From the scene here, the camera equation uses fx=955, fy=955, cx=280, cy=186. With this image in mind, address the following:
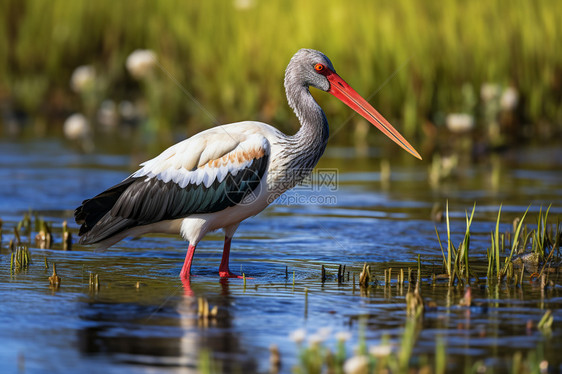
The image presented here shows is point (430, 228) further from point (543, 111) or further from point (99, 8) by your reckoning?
point (99, 8)

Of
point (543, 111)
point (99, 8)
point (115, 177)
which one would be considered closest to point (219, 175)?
point (115, 177)

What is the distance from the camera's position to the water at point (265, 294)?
4.61m

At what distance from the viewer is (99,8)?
61.9 feet

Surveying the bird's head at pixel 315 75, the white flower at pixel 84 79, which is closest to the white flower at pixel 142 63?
the white flower at pixel 84 79

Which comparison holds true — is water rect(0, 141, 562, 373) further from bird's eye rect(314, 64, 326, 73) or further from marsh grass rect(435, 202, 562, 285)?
bird's eye rect(314, 64, 326, 73)

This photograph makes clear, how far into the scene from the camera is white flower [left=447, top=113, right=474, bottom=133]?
1319cm

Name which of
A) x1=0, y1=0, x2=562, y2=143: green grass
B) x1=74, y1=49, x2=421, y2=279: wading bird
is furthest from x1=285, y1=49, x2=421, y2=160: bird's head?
x1=0, y1=0, x2=562, y2=143: green grass

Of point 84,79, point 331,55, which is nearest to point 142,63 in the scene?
point 84,79

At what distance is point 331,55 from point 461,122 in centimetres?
241

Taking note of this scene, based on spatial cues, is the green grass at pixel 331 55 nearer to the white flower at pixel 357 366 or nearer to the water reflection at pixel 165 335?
the water reflection at pixel 165 335

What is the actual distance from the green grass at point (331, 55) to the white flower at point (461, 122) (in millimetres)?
183

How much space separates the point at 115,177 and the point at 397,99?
4.63 meters

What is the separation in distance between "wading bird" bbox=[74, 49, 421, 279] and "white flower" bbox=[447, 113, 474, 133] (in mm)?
6536

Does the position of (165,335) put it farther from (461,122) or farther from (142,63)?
(142,63)
